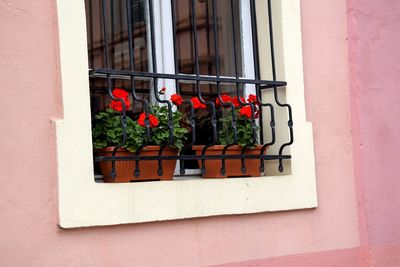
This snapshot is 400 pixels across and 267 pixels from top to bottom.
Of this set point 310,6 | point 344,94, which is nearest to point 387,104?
point 344,94

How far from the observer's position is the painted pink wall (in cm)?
558

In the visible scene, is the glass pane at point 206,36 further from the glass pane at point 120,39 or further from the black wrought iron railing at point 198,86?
the glass pane at point 120,39

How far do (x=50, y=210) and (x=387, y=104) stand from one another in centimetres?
279

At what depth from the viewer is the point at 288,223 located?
516 centimetres

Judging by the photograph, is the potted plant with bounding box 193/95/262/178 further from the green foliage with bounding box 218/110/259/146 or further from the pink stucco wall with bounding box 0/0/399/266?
the pink stucco wall with bounding box 0/0/399/266

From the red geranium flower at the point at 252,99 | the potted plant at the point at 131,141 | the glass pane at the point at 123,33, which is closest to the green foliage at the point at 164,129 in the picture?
the potted plant at the point at 131,141

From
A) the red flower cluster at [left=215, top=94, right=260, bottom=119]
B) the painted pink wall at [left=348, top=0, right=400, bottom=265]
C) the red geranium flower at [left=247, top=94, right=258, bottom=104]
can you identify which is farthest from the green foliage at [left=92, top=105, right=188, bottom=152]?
the painted pink wall at [left=348, top=0, right=400, bottom=265]

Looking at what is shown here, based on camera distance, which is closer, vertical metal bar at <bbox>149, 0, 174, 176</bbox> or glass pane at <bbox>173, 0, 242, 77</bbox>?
vertical metal bar at <bbox>149, 0, 174, 176</bbox>

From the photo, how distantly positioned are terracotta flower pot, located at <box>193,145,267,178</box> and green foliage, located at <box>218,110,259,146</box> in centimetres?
6

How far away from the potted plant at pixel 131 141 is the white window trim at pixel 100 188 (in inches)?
5.2

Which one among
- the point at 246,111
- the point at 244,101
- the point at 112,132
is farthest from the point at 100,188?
the point at 244,101

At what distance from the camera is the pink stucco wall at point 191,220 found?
157 inches

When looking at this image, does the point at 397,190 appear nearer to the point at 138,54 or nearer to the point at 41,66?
the point at 138,54

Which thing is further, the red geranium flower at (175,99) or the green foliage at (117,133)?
the red geranium flower at (175,99)
